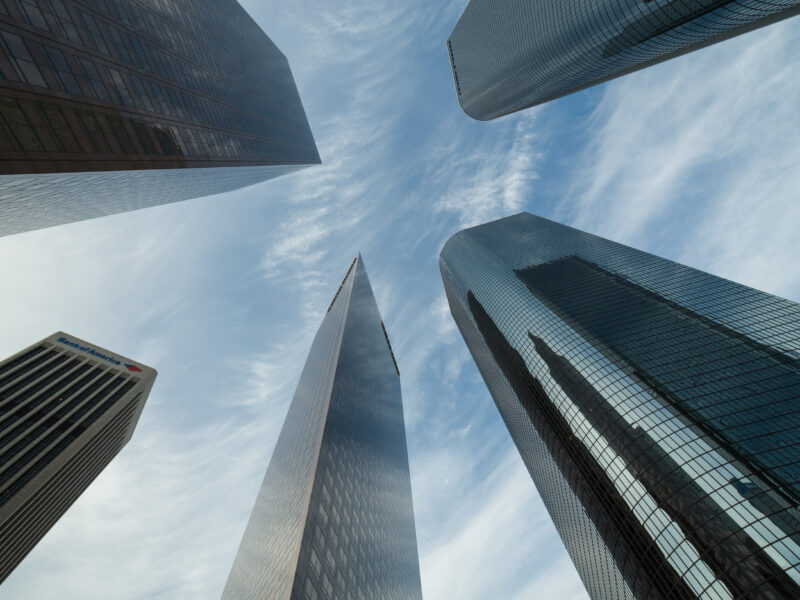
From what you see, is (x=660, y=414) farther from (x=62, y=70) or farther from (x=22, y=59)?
(x=22, y=59)

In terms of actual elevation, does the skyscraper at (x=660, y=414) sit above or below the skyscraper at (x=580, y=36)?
below

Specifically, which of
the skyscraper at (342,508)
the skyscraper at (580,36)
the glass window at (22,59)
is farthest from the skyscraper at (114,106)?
the skyscraper at (580,36)

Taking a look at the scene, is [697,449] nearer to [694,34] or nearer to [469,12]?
[694,34]

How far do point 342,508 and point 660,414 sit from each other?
46652 mm

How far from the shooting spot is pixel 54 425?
2606 inches

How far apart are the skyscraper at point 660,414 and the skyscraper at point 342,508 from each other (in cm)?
3778

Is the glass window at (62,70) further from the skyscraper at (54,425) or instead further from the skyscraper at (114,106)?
the skyscraper at (54,425)

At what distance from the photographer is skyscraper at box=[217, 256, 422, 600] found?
4178cm

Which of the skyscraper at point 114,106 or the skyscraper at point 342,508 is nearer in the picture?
the skyscraper at point 114,106

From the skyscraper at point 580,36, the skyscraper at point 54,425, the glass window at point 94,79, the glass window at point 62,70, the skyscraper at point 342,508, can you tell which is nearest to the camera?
the glass window at point 62,70

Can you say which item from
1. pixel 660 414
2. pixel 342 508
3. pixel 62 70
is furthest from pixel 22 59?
pixel 660 414

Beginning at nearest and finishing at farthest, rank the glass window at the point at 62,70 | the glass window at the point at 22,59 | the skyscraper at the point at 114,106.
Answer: the glass window at the point at 22,59
the skyscraper at the point at 114,106
the glass window at the point at 62,70

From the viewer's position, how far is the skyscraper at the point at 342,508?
137 ft

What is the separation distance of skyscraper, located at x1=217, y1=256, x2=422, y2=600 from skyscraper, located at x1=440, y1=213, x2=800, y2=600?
3778cm
